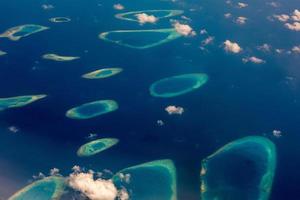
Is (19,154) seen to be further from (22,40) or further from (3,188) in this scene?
(22,40)

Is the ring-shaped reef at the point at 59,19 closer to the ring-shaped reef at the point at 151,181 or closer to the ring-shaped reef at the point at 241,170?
the ring-shaped reef at the point at 151,181

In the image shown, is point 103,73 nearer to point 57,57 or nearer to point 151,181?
point 57,57

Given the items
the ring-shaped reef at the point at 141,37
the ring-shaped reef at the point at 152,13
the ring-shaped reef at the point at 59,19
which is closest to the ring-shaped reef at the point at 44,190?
the ring-shaped reef at the point at 141,37

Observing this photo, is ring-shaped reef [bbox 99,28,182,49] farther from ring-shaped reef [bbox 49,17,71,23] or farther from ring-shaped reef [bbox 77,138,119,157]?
ring-shaped reef [bbox 77,138,119,157]

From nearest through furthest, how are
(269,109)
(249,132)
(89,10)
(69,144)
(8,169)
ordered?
(8,169) → (69,144) → (249,132) → (269,109) → (89,10)

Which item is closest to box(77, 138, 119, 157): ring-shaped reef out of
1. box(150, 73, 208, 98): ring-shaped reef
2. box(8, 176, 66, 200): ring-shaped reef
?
box(8, 176, 66, 200): ring-shaped reef

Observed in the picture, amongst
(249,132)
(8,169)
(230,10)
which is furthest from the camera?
(230,10)

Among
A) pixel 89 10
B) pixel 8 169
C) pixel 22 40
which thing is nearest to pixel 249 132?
pixel 8 169
